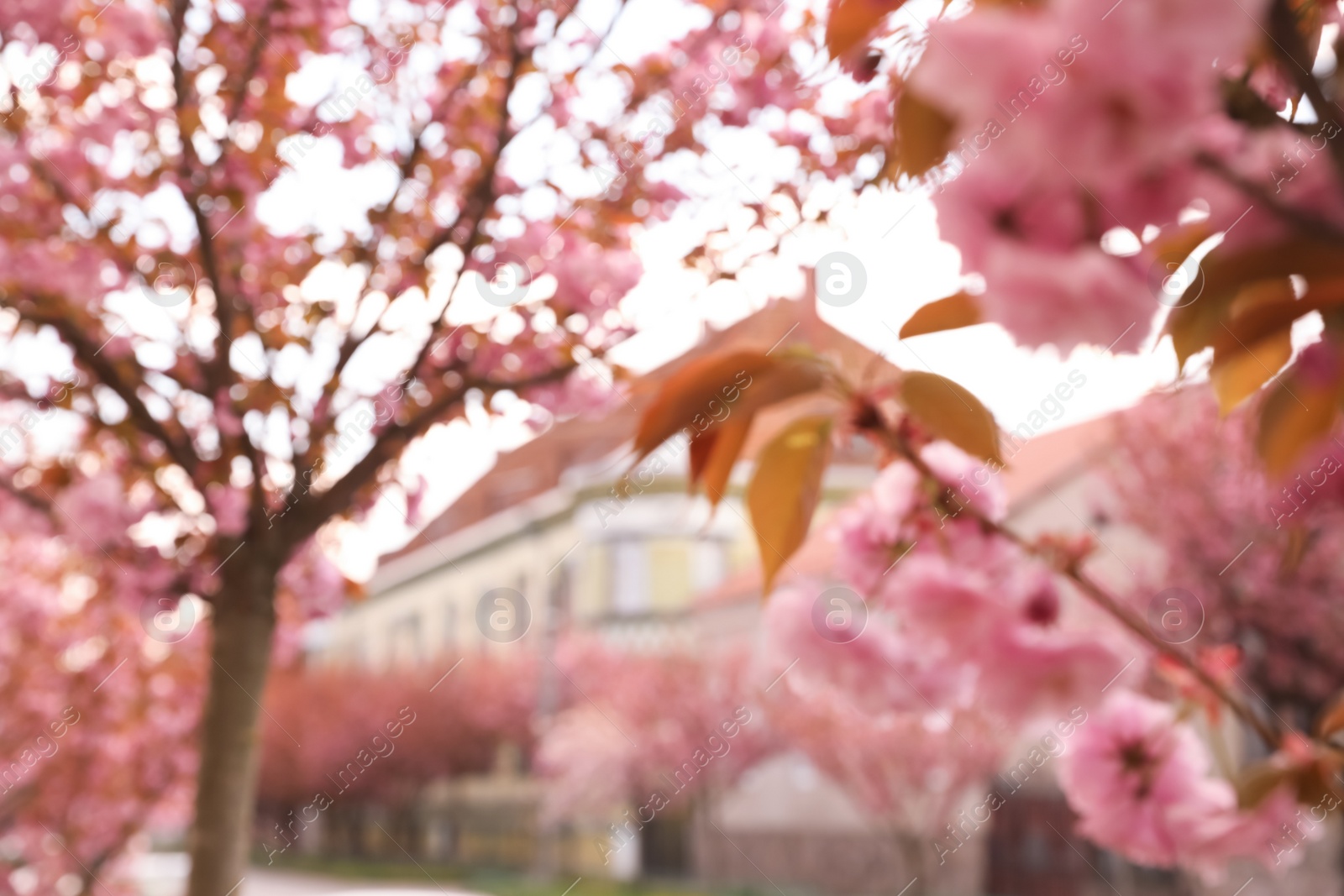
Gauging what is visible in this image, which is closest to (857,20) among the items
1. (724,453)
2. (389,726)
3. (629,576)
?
(724,453)

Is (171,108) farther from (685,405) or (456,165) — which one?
(685,405)

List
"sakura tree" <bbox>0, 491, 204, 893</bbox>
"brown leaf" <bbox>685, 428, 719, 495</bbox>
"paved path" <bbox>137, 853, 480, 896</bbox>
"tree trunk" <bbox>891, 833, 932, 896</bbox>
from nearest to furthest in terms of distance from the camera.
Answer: "brown leaf" <bbox>685, 428, 719, 495</bbox> → "sakura tree" <bbox>0, 491, 204, 893</bbox> → "tree trunk" <bbox>891, 833, 932, 896</bbox> → "paved path" <bbox>137, 853, 480, 896</bbox>

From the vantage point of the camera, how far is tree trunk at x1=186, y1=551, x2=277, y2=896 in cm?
297

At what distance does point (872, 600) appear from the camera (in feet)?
2.96

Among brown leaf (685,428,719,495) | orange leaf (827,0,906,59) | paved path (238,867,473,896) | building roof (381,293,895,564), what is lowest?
brown leaf (685,428,719,495)

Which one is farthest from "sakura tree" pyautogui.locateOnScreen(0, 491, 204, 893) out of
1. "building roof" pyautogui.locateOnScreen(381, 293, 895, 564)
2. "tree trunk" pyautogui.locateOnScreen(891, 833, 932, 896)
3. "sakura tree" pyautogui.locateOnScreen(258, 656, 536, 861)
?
"sakura tree" pyautogui.locateOnScreen(258, 656, 536, 861)

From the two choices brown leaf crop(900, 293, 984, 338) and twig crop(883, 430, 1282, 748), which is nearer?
brown leaf crop(900, 293, 984, 338)

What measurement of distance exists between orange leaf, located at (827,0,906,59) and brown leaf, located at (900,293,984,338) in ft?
0.50

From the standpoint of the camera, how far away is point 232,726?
305cm

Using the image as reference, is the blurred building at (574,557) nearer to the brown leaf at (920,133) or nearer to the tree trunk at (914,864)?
the tree trunk at (914,864)

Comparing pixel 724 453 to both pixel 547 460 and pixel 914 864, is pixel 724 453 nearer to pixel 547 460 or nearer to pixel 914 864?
pixel 914 864

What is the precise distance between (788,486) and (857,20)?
28 cm

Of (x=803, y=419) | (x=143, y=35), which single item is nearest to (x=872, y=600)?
(x=803, y=419)

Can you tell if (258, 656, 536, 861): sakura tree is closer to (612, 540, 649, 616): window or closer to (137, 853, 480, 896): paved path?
(137, 853, 480, 896): paved path
